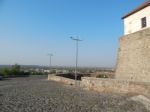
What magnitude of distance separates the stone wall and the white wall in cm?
62

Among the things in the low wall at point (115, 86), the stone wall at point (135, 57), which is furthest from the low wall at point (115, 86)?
the stone wall at point (135, 57)

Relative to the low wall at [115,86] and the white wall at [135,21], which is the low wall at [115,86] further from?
the white wall at [135,21]

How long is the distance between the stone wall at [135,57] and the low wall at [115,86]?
253 cm

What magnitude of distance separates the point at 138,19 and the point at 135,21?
0.49m

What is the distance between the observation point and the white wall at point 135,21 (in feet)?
53.9

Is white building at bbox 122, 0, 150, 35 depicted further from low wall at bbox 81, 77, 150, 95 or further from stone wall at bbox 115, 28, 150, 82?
low wall at bbox 81, 77, 150, 95

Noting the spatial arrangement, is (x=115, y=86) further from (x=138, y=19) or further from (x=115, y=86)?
(x=138, y=19)

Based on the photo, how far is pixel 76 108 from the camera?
10.6 m

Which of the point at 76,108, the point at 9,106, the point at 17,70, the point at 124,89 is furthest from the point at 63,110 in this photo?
the point at 17,70

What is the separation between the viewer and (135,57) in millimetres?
17406

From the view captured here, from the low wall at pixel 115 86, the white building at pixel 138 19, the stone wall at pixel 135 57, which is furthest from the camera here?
the white building at pixel 138 19

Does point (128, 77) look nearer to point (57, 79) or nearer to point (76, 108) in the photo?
point (76, 108)

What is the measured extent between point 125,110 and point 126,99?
7.57ft

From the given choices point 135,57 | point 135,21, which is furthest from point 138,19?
point 135,57
